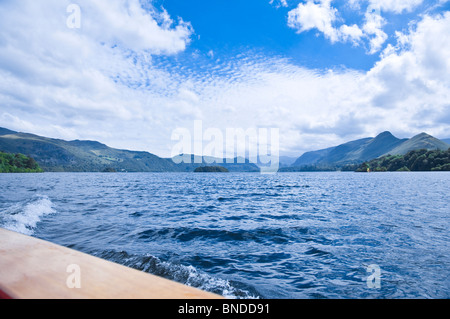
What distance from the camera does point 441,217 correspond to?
1622 cm

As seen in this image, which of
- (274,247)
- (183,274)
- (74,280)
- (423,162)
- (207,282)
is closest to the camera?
(74,280)

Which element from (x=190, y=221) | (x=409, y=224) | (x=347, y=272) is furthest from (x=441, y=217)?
(x=190, y=221)

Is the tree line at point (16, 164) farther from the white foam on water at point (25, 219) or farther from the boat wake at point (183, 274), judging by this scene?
the boat wake at point (183, 274)

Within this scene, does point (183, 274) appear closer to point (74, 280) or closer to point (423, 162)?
point (74, 280)

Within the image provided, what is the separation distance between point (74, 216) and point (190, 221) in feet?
28.8

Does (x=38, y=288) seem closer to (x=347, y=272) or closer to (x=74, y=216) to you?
(x=347, y=272)

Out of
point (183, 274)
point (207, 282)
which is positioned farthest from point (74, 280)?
point (183, 274)

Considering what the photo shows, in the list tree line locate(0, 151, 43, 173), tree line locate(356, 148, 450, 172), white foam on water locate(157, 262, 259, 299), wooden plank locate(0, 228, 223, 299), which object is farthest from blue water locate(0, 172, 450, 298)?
tree line locate(0, 151, 43, 173)

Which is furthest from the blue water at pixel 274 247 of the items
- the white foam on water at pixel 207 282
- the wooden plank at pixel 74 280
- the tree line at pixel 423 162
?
the tree line at pixel 423 162

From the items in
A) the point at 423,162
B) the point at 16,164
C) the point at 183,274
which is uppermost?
the point at 423,162

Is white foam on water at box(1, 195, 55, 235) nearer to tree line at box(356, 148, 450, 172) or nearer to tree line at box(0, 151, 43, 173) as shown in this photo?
tree line at box(356, 148, 450, 172)

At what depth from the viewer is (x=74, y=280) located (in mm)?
2293

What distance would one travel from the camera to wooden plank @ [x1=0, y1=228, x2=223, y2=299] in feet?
6.59

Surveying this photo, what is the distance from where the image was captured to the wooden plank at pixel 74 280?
201 centimetres
